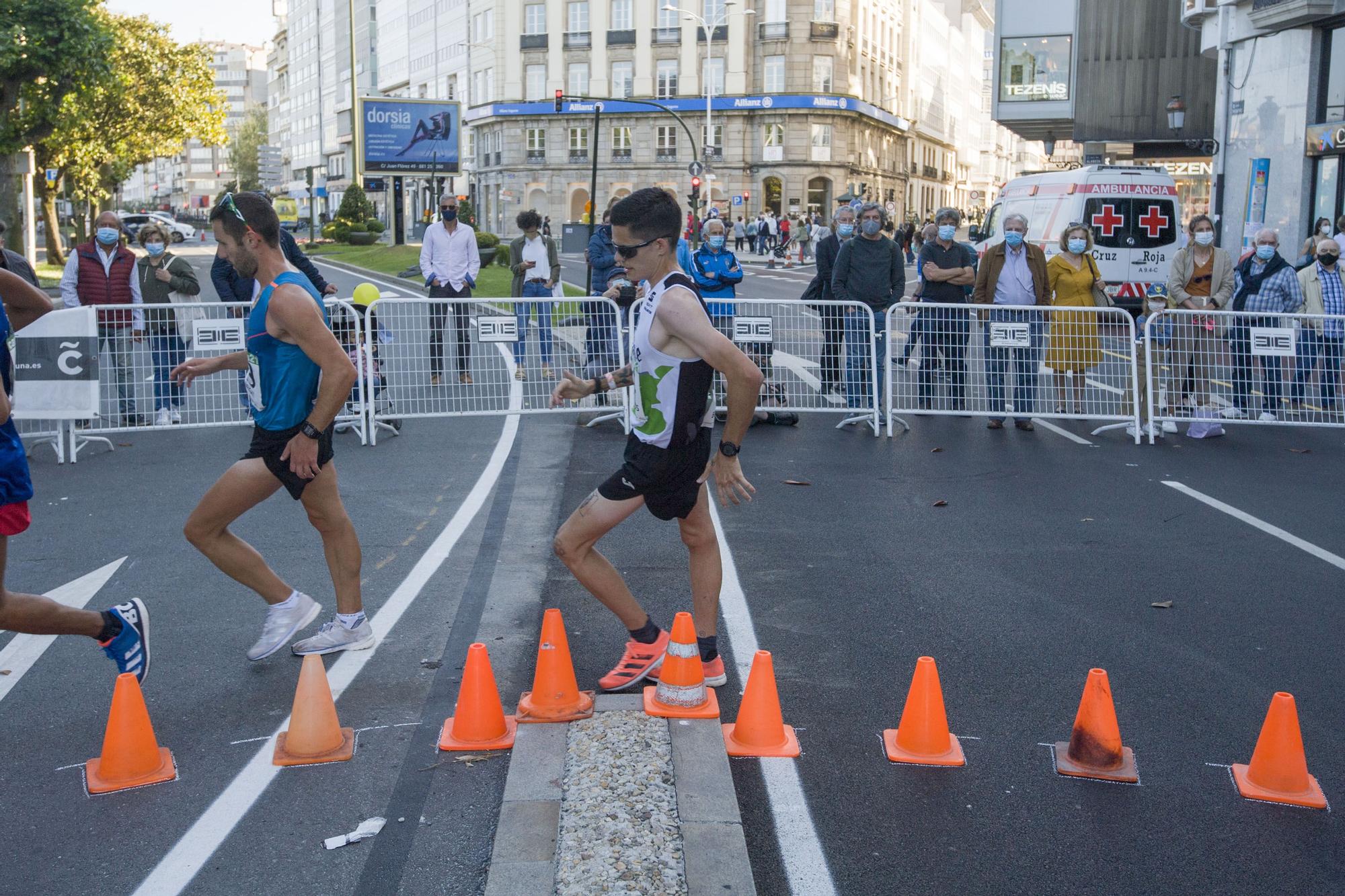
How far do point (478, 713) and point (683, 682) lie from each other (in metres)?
0.73

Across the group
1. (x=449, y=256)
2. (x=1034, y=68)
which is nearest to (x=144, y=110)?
(x=1034, y=68)

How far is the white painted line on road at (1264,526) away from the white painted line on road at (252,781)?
4901 millimetres

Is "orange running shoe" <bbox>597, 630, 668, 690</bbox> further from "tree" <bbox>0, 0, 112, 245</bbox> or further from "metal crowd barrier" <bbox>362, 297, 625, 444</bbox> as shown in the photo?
"tree" <bbox>0, 0, 112, 245</bbox>

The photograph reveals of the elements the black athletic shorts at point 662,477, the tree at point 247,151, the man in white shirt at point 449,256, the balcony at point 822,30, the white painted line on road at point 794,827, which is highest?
the balcony at point 822,30

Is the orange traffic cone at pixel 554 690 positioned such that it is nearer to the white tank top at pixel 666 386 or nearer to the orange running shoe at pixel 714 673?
the orange running shoe at pixel 714 673

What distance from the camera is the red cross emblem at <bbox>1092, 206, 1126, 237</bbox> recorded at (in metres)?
20.6

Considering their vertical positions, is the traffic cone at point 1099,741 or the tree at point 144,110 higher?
the tree at point 144,110

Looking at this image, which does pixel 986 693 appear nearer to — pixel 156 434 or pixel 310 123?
pixel 156 434

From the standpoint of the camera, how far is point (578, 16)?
265ft

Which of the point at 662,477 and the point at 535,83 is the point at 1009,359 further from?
the point at 535,83

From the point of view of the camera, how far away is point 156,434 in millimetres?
11555

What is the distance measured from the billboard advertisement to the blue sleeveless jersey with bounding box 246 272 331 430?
54.8m

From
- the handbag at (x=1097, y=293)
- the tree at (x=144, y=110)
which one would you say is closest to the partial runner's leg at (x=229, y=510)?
the handbag at (x=1097, y=293)

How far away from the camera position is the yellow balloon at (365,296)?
1113cm
